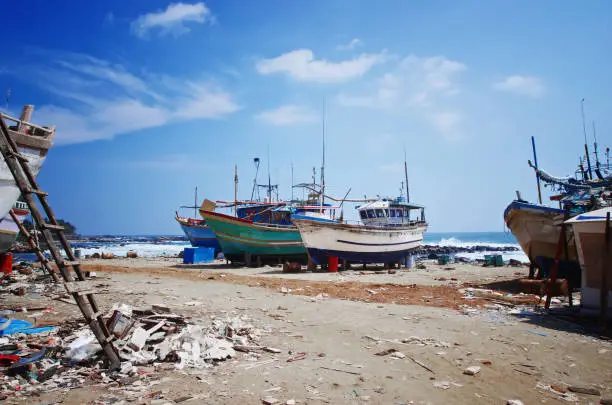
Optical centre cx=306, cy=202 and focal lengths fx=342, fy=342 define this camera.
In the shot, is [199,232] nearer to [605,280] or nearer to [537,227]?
[537,227]

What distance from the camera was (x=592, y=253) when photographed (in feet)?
26.4

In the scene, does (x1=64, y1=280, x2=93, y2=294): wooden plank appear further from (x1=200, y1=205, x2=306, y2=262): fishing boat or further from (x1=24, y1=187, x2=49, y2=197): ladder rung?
(x1=200, y1=205, x2=306, y2=262): fishing boat

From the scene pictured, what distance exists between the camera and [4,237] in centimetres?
985

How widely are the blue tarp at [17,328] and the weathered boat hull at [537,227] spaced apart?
15654 millimetres

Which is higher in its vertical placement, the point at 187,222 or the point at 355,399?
the point at 187,222

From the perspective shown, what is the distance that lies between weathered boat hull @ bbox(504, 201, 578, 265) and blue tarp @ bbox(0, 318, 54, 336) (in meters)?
15.7

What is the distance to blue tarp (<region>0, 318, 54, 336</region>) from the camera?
609 centimetres

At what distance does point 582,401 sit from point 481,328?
3.06 metres

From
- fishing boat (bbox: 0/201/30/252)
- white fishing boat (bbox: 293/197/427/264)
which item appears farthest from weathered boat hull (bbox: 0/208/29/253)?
white fishing boat (bbox: 293/197/427/264)

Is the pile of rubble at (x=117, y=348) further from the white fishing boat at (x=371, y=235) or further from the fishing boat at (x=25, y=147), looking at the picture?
the white fishing boat at (x=371, y=235)

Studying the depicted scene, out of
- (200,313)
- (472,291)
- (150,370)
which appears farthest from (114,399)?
(472,291)

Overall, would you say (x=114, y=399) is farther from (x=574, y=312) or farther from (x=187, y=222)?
A: (x=187, y=222)

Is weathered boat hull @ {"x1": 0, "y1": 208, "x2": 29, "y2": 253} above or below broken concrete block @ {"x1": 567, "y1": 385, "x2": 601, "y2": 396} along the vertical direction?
above

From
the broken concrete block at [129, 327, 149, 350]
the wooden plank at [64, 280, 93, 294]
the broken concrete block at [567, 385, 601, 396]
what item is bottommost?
the broken concrete block at [567, 385, 601, 396]
